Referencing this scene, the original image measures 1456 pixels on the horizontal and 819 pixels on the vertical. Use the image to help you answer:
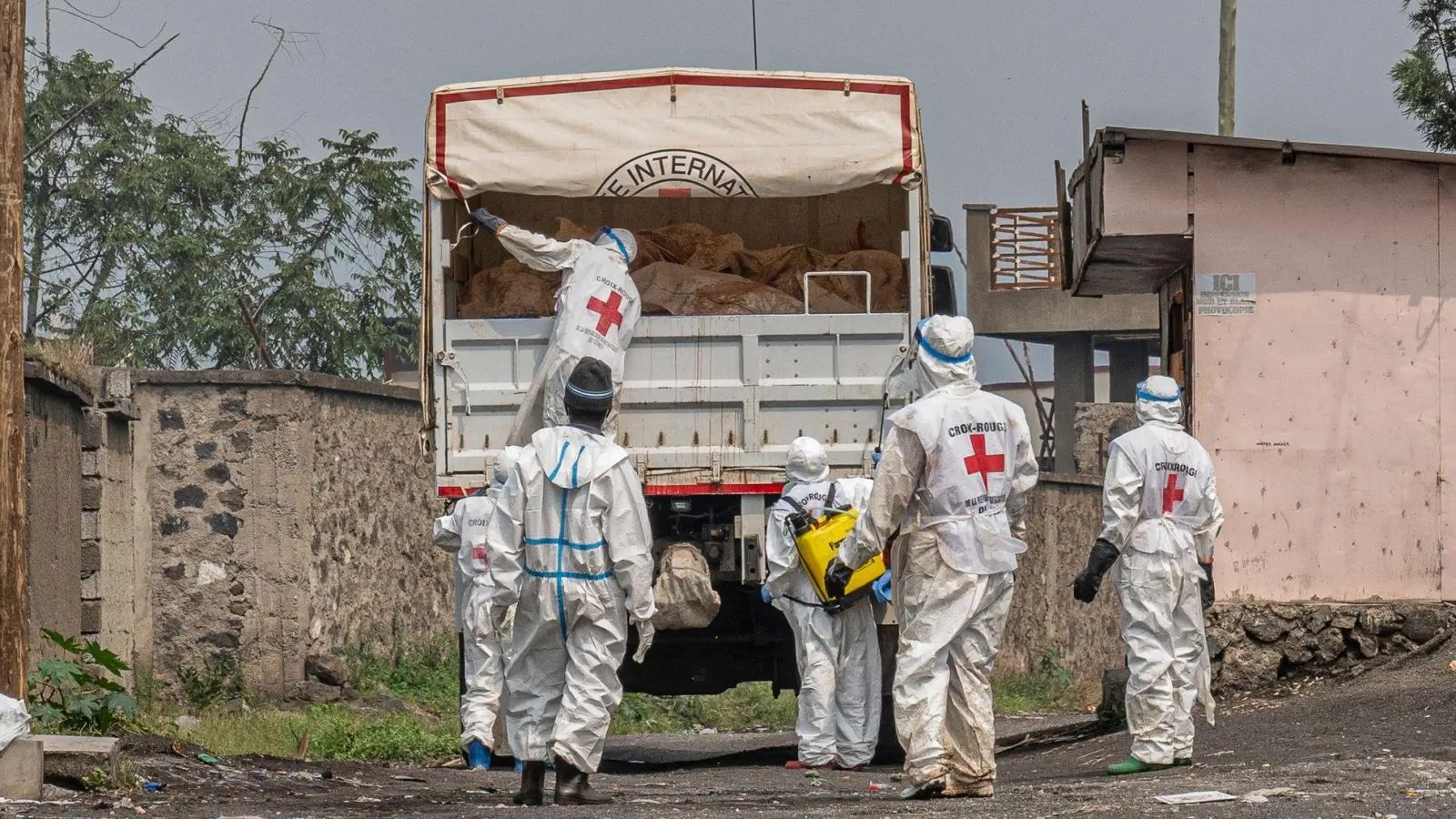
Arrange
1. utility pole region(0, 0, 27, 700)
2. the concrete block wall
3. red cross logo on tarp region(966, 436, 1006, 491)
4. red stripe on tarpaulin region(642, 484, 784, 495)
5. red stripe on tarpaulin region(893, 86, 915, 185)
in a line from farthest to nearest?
the concrete block wall
red stripe on tarpaulin region(893, 86, 915, 185)
red stripe on tarpaulin region(642, 484, 784, 495)
utility pole region(0, 0, 27, 700)
red cross logo on tarp region(966, 436, 1006, 491)

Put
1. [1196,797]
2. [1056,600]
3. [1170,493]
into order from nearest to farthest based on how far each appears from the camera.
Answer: [1196,797] < [1170,493] < [1056,600]

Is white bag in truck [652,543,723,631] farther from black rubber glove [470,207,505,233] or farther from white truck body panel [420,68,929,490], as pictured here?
black rubber glove [470,207,505,233]

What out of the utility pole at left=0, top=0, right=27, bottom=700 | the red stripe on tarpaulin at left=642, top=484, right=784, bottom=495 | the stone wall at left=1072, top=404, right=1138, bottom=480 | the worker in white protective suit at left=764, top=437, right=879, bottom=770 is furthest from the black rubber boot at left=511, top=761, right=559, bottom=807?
the stone wall at left=1072, top=404, right=1138, bottom=480

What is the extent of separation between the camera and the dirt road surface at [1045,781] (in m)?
7.31

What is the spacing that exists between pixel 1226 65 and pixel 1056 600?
5.96m

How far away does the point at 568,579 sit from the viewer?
7.96 m

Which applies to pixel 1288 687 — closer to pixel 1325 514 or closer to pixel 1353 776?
pixel 1325 514

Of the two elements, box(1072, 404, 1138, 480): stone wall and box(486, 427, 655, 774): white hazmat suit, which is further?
box(1072, 404, 1138, 480): stone wall

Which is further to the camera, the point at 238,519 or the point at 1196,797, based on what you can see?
the point at 238,519

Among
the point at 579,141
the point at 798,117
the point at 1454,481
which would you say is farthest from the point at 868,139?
the point at 1454,481

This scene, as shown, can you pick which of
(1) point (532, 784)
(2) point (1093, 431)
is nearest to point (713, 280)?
(1) point (532, 784)

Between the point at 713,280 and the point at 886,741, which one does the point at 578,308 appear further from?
the point at 886,741

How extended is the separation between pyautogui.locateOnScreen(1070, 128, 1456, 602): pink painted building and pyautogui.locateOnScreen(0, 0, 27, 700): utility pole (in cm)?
628

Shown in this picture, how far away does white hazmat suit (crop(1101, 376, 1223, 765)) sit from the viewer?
9.21 meters
